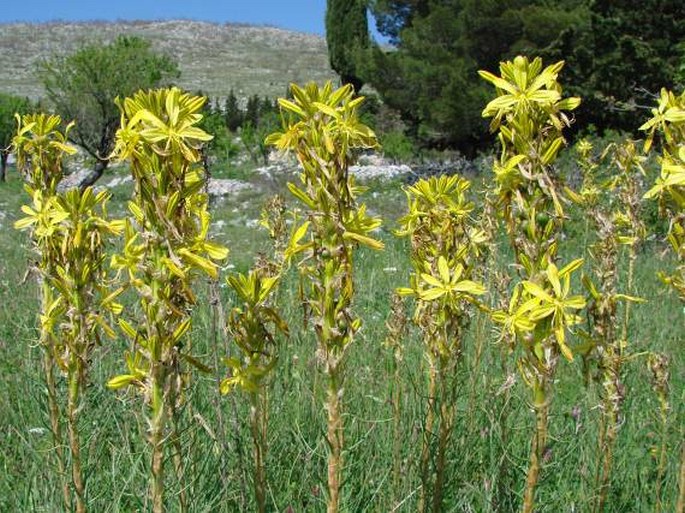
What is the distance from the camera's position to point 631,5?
76.5 ft

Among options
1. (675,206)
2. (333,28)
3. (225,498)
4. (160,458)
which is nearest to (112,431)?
(225,498)

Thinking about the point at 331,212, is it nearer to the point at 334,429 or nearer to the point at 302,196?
the point at 302,196

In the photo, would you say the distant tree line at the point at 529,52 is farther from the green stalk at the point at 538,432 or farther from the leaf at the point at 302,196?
the leaf at the point at 302,196

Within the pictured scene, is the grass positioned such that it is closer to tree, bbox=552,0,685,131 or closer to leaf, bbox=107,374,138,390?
leaf, bbox=107,374,138,390

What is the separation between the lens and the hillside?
59062 mm

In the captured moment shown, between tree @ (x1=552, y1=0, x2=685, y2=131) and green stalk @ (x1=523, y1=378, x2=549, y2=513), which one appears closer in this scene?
green stalk @ (x1=523, y1=378, x2=549, y2=513)

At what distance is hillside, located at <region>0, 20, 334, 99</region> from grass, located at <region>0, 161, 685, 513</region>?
51.8 meters

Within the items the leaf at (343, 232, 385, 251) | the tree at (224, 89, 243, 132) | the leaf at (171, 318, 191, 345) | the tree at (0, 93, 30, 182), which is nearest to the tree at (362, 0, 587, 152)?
the tree at (224, 89, 243, 132)

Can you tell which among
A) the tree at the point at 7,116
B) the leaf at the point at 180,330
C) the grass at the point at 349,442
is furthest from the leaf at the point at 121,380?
the tree at the point at 7,116

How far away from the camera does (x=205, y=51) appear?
7512 centimetres

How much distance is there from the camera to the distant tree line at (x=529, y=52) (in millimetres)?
22578

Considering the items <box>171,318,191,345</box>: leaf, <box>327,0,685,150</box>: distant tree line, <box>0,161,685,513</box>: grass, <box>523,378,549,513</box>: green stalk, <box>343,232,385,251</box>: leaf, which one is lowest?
<box>0,161,685,513</box>: grass

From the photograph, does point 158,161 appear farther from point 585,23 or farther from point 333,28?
point 333,28

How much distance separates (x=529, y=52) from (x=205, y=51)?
2295 inches
